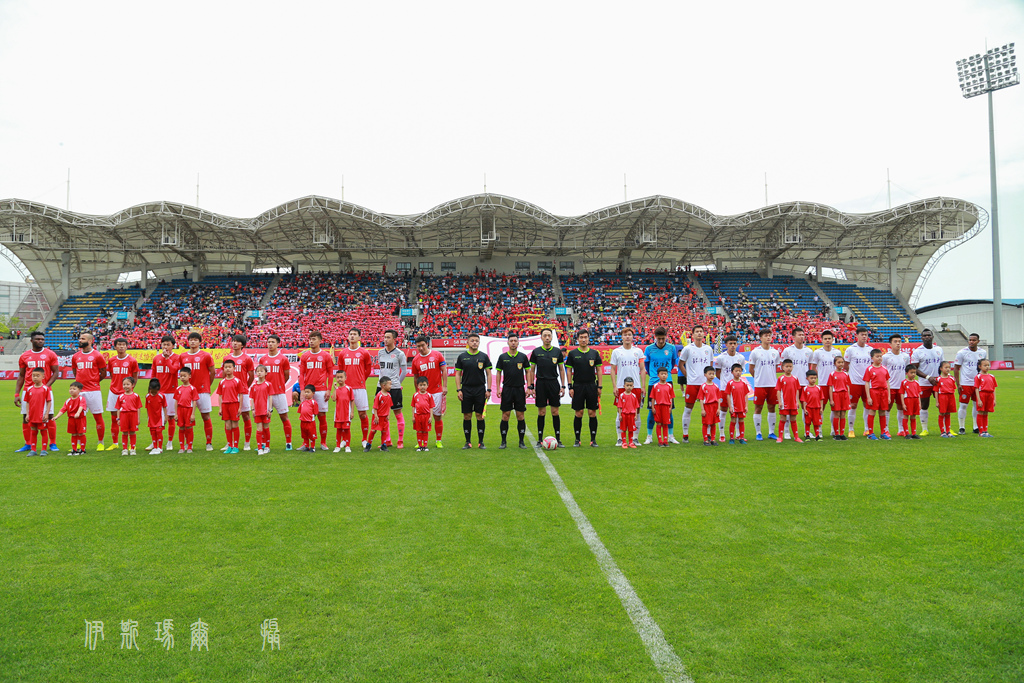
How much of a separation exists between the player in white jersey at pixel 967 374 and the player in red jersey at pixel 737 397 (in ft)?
14.7

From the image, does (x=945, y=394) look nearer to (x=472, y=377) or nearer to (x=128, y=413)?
(x=472, y=377)

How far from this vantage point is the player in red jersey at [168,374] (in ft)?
31.0

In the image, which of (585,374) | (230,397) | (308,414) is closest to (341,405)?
(308,414)

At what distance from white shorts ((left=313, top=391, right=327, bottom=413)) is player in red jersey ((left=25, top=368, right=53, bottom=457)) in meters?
4.28

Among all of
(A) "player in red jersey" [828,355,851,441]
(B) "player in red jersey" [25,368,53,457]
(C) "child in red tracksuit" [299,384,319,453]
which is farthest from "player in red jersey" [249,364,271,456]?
(A) "player in red jersey" [828,355,851,441]

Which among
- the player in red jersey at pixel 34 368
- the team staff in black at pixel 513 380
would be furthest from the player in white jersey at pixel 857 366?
the player in red jersey at pixel 34 368

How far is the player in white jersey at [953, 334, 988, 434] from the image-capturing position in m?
10.5

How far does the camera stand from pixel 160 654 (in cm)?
305

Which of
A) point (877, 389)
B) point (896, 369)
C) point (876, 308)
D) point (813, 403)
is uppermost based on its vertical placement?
point (876, 308)

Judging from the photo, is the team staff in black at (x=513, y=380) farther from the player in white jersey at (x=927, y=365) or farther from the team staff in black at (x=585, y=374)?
the player in white jersey at (x=927, y=365)

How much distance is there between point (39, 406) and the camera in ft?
29.7

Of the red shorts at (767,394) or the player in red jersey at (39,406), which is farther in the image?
the red shorts at (767,394)

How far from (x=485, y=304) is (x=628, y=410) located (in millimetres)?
33925

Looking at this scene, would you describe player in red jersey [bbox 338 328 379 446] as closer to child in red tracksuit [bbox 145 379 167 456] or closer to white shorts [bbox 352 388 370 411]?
white shorts [bbox 352 388 370 411]
